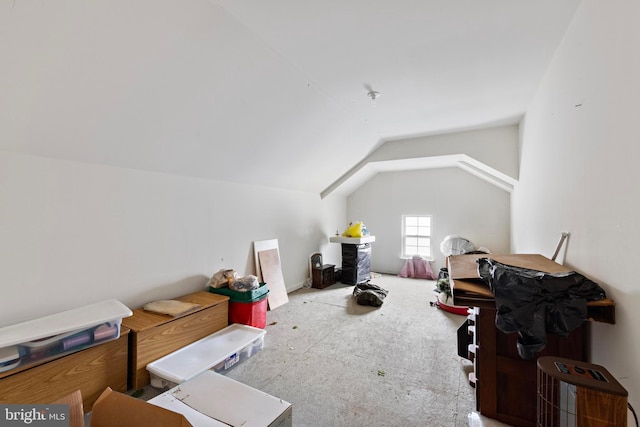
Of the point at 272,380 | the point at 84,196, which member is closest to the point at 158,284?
the point at 84,196

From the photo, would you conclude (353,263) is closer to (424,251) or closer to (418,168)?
(424,251)

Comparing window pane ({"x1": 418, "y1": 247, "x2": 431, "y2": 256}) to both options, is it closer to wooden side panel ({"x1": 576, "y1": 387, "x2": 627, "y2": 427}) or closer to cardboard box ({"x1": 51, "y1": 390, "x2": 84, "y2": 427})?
wooden side panel ({"x1": 576, "y1": 387, "x2": 627, "y2": 427})

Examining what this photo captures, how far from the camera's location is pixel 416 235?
19.7 feet

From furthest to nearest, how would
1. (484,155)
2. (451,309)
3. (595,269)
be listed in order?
(484,155), (451,309), (595,269)

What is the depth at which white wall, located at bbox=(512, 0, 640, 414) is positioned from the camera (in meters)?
1.19

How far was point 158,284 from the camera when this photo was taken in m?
2.75

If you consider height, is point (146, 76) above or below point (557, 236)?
above

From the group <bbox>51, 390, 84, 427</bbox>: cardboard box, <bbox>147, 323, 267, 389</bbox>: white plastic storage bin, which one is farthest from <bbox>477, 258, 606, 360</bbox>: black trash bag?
<bbox>147, 323, 267, 389</bbox>: white plastic storage bin

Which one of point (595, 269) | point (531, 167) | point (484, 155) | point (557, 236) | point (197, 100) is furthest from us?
point (484, 155)

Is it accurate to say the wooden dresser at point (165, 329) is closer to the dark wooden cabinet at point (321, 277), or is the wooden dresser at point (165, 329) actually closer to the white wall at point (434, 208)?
the dark wooden cabinet at point (321, 277)

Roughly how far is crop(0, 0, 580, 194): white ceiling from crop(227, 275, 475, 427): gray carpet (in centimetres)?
222

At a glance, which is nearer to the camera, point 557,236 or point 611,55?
point 611,55

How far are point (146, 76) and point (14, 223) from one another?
139cm

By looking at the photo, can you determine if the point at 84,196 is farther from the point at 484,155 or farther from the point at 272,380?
the point at 484,155
